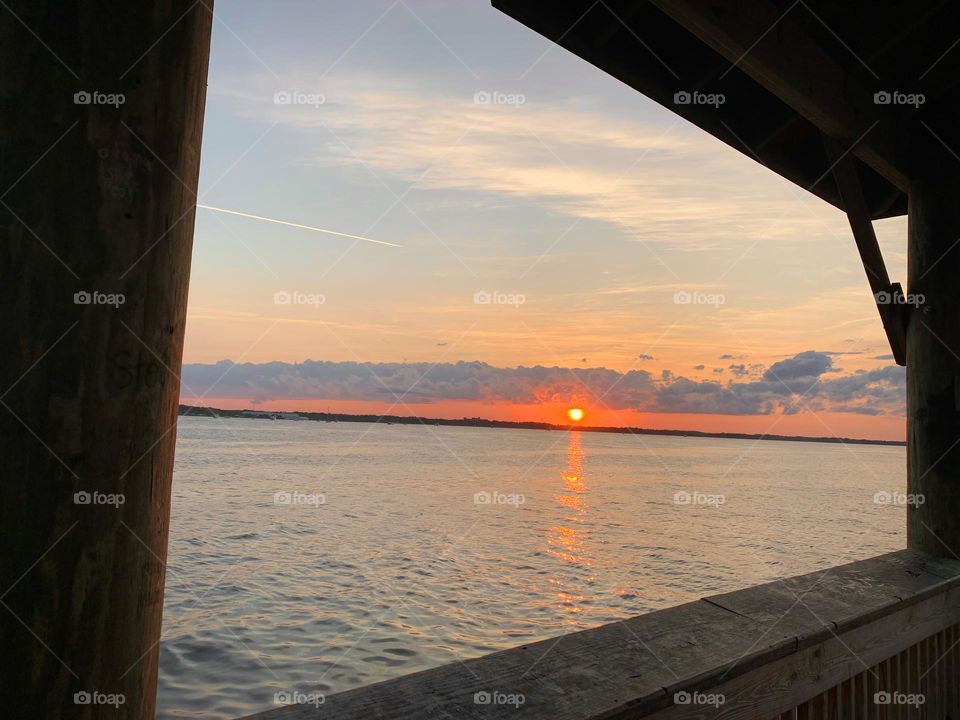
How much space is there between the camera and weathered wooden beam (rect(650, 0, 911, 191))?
2.60m

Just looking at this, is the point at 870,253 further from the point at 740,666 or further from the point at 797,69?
the point at 740,666

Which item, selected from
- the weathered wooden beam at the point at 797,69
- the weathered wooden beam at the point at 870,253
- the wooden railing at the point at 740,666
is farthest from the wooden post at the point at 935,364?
→ the wooden railing at the point at 740,666

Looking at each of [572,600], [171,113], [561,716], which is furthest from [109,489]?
[572,600]

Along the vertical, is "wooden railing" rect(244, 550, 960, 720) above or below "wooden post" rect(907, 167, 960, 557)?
below

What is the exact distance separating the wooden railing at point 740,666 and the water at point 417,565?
691 cm

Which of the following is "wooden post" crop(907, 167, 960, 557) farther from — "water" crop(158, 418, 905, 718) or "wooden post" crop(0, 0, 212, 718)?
"water" crop(158, 418, 905, 718)

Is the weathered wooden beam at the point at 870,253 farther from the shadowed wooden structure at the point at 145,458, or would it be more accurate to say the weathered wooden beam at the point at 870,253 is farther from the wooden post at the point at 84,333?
the wooden post at the point at 84,333

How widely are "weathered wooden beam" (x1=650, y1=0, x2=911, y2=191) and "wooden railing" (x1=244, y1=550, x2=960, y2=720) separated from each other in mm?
2159

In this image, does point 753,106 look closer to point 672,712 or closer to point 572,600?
point 672,712

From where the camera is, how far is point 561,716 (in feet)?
4.78

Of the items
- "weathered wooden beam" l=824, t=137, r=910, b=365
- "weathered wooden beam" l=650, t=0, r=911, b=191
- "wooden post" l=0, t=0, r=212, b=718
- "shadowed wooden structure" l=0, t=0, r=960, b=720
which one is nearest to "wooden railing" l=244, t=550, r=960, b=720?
"shadowed wooden structure" l=0, t=0, r=960, b=720

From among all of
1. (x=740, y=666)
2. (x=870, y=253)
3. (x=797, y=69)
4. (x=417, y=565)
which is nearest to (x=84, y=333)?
(x=740, y=666)

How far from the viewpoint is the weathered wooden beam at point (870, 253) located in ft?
11.6

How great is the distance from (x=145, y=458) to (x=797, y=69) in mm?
3310
